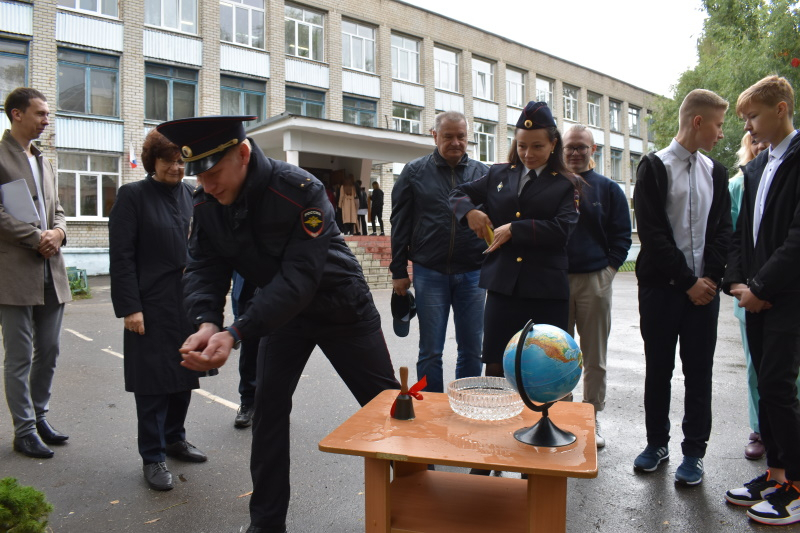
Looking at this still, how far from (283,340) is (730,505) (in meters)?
2.44

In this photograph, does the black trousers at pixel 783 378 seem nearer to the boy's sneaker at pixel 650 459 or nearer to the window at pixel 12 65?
the boy's sneaker at pixel 650 459

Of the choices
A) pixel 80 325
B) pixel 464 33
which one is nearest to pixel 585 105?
pixel 464 33

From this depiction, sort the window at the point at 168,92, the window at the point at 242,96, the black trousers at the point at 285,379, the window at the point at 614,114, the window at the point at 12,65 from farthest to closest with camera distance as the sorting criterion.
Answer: the window at the point at 614,114, the window at the point at 242,96, the window at the point at 168,92, the window at the point at 12,65, the black trousers at the point at 285,379

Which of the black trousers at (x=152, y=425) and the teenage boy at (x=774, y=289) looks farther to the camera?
the black trousers at (x=152, y=425)

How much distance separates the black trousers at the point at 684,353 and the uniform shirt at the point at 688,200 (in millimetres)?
237

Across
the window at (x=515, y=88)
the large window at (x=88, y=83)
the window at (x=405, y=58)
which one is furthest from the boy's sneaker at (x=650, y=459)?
the window at (x=515, y=88)

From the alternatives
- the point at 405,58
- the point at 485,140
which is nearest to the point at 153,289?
the point at 405,58

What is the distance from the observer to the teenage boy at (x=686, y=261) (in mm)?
3613

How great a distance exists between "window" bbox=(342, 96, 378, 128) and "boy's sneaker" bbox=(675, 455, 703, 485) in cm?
2495

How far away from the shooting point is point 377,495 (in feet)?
7.55

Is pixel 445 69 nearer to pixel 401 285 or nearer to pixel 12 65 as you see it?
pixel 12 65

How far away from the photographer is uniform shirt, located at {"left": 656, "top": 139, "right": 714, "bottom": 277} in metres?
3.69

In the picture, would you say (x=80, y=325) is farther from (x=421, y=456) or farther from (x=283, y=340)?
(x=421, y=456)

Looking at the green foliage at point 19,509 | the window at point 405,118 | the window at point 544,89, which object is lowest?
the green foliage at point 19,509
